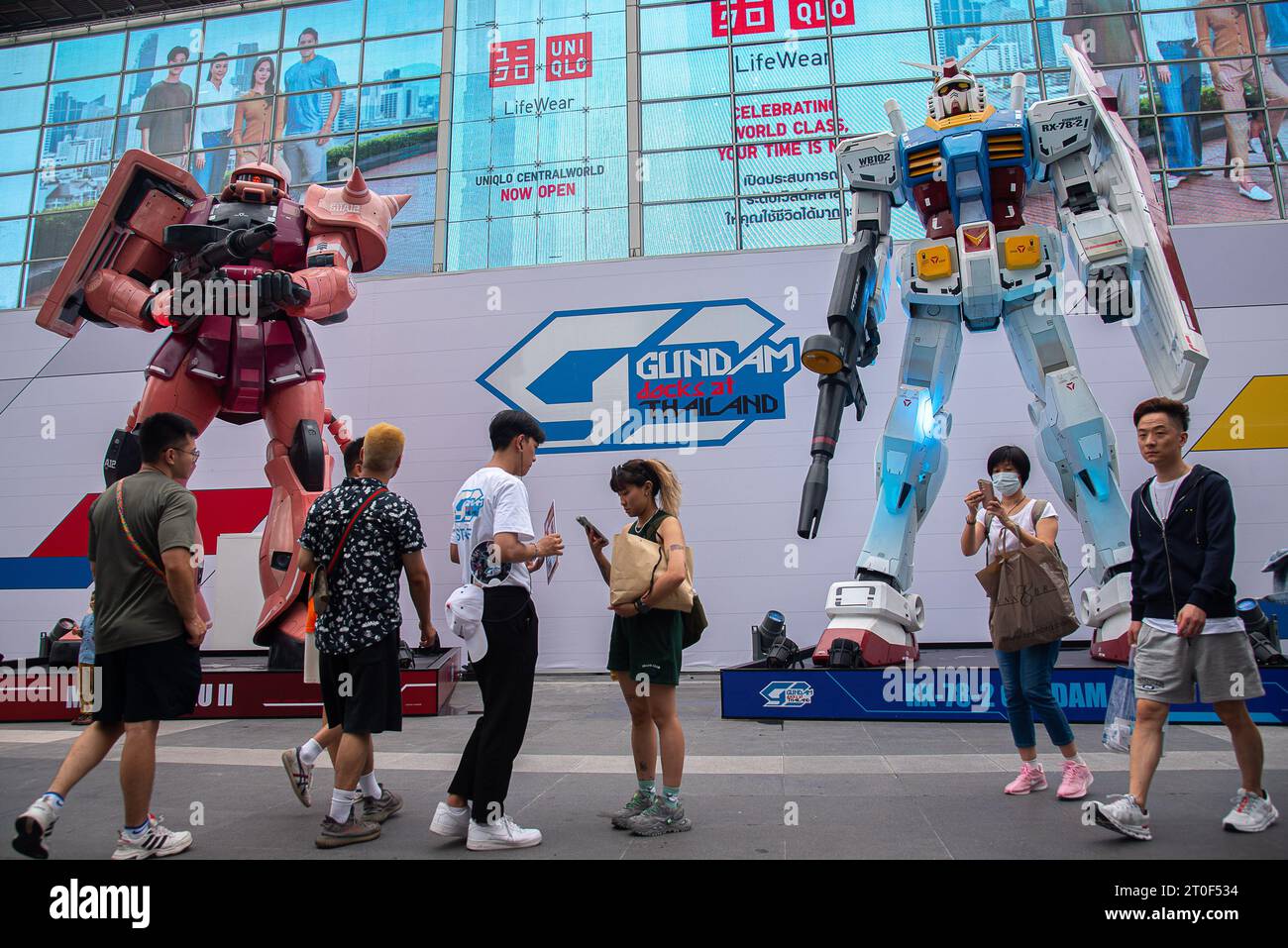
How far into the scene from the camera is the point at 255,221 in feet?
20.9

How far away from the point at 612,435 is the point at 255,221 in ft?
12.9

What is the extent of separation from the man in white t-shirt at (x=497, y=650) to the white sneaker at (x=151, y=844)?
2.79ft

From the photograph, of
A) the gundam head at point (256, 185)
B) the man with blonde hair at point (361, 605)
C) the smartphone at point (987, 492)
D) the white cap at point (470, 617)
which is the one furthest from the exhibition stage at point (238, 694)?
the smartphone at point (987, 492)

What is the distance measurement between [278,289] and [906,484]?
489cm

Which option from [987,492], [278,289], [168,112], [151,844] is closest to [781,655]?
[987,492]

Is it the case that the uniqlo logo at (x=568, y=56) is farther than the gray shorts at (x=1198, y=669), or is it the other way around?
the uniqlo logo at (x=568, y=56)

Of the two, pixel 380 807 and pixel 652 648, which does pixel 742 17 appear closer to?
pixel 652 648

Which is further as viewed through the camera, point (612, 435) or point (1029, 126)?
point (612, 435)

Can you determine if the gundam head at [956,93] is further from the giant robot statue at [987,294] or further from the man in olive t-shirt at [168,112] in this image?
the man in olive t-shirt at [168,112]

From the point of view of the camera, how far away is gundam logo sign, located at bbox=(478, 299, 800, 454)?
8602mm

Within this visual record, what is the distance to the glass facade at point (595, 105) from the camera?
935cm

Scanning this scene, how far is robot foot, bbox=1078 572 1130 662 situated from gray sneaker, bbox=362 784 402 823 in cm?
465

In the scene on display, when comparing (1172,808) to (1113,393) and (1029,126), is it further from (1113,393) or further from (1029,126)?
(1113,393)
